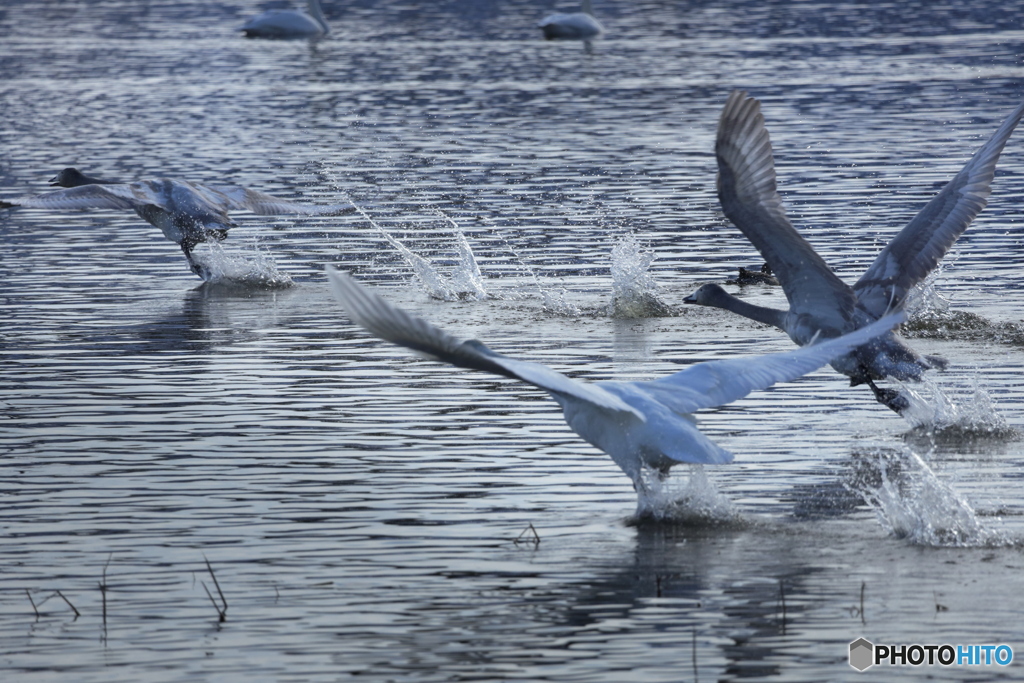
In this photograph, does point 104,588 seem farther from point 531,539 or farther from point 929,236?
point 929,236

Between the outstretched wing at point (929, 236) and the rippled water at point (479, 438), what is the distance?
0.75 m

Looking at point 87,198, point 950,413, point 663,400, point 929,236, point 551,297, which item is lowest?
point 551,297

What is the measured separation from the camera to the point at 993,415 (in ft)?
35.4

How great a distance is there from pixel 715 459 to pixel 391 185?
16.6 metres

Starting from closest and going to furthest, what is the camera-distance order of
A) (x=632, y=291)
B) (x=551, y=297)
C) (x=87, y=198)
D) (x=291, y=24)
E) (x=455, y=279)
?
1. (x=632, y=291)
2. (x=551, y=297)
3. (x=455, y=279)
4. (x=87, y=198)
5. (x=291, y=24)

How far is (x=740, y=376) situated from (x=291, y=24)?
47.1 meters

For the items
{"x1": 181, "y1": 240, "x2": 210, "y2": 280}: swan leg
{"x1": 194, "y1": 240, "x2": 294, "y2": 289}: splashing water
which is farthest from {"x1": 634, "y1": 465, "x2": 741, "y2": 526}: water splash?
{"x1": 181, "y1": 240, "x2": 210, "y2": 280}: swan leg

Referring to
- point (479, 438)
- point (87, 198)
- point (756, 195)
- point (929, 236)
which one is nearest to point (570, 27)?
point (87, 198)

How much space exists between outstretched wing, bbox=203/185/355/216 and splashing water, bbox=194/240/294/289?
512 millimetres

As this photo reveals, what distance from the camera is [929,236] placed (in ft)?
37.7

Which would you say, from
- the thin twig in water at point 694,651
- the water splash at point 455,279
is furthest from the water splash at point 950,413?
the water splash at point 455,279
